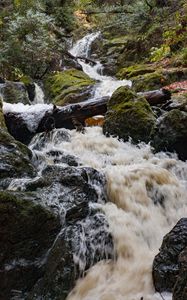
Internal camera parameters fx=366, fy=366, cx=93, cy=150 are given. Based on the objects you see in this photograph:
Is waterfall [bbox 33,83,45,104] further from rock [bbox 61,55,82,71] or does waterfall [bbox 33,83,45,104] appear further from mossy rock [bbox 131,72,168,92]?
mossy rock [bbox 131,72,168,92]

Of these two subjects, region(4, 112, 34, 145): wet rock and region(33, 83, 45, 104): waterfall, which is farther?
region(33, 83, 45, 104): waterfall

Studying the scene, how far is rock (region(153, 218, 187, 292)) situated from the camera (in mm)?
3935

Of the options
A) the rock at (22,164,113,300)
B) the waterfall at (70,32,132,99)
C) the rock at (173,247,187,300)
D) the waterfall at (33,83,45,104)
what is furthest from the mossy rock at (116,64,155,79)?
the rock at (173,247,187,300)

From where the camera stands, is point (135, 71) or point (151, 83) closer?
point (151, 83)

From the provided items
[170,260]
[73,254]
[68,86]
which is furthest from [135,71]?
[170,260]

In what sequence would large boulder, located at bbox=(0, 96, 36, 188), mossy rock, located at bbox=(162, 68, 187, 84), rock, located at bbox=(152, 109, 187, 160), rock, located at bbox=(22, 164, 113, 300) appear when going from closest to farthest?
rock, located at bbox=(22, 164, 113, 300) → large boulder, located at bbox=(0, 96, 36, 188) → rock, located at bbox=(152, 109, 187, 160) → mossy rock, located at bbox=(162, 68, 187, 84)

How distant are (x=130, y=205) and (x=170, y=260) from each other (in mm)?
1785

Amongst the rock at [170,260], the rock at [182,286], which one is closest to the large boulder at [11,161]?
the rock at [170,260]

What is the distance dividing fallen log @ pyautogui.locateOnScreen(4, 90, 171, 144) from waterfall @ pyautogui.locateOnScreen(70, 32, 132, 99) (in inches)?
128

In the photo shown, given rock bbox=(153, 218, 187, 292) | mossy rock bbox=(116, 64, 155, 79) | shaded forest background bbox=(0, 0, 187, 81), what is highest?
shaded forest background bbox=(0, 0, 187, 81)

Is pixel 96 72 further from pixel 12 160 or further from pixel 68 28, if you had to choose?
pixel 12 160

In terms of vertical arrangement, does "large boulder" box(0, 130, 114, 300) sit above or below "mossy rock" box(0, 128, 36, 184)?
below

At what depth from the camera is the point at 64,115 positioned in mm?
9078

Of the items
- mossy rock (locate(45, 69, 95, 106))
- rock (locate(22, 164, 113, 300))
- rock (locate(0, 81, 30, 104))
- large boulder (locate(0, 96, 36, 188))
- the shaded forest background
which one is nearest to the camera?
rock (locate(22, 164, 113, 300))
